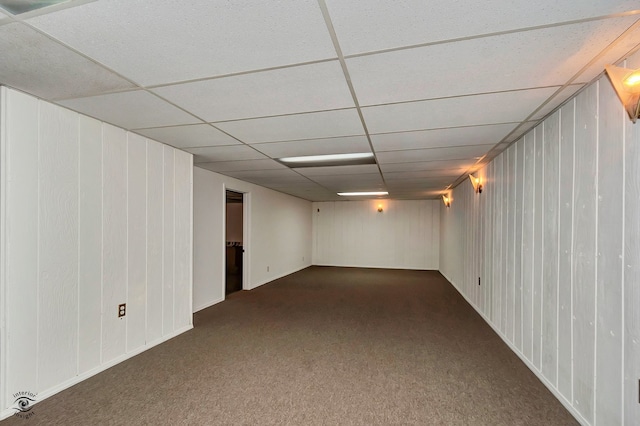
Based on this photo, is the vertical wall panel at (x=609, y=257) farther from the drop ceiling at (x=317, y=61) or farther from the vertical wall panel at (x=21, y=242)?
the vertical wall panel at (x=21, y=242)

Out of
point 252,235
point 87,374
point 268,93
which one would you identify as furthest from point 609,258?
point 252,235

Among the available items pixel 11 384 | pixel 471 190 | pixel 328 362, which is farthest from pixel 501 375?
pixel 11 384

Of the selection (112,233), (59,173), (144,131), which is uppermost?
(144,131)

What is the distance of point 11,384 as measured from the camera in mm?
2041

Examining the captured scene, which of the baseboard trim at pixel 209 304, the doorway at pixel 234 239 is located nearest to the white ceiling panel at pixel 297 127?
the baseboard trim at pixel 209 304

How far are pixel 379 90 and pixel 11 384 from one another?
129 inches

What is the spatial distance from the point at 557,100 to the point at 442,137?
0.99 m

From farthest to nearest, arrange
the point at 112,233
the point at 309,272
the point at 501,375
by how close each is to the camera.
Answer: the point at 309,272 → the point at 112,233 → the point at 501,375

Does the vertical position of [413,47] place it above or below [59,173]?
above

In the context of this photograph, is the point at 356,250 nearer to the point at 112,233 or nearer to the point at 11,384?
the point at 112,233

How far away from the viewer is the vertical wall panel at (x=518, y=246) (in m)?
2.97

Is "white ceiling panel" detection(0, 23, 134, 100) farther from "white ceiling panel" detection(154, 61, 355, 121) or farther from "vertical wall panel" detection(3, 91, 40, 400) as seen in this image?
"white ceiling panel" detection(154, 61, 355, 121)

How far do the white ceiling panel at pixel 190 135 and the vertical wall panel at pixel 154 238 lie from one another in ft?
0.69

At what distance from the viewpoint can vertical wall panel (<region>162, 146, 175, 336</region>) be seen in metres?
3.40
